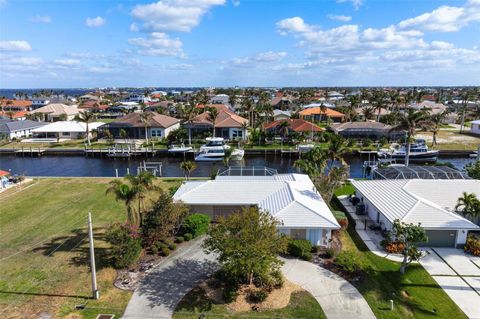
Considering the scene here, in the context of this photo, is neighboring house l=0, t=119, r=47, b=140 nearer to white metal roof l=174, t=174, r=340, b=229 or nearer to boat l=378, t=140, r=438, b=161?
white metal roof l=174, t=174, r=340, b=229

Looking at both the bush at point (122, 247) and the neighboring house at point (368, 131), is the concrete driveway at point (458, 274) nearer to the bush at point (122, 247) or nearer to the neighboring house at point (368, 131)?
the bush at point (122, 247)

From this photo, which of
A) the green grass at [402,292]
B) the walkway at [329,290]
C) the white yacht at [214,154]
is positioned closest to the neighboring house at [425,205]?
the green grass at [402,292]

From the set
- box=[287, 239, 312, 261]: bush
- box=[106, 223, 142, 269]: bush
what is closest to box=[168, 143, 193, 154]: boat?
box=[106, 223, 142, 269]: bush

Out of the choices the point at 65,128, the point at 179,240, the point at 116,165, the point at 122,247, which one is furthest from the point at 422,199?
the point at 65,128

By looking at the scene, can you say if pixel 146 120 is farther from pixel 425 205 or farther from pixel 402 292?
pixel 402 292

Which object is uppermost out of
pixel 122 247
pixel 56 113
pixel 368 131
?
pixel 56 113

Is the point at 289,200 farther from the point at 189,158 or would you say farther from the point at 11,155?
the point at 11,155
